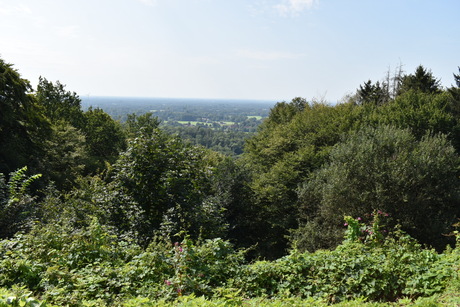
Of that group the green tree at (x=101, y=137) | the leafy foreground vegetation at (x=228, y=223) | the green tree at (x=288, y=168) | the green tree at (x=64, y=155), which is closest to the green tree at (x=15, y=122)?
the leafy foreground vegetation at (x=228, y=223)

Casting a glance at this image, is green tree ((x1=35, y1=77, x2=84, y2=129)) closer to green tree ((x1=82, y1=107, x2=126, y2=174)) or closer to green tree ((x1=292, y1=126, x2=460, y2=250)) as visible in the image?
green tree ((x1=82, y1=107, x2=126, y2=174))

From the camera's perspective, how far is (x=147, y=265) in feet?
18.3

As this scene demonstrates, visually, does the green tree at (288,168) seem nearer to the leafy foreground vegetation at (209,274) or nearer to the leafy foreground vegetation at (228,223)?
the leafy foreground vegetation at (228,223)

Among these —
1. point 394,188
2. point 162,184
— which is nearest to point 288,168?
point 394,188

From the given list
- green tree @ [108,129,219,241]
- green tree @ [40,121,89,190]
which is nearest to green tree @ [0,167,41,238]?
green tree @ [108,129,219,241]

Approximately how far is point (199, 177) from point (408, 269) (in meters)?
5.68

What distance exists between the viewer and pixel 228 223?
40.2 feet

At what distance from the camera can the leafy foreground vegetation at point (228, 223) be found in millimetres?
5180

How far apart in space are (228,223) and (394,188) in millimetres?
7179

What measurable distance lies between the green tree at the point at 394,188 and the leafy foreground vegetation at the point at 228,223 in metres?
0.06

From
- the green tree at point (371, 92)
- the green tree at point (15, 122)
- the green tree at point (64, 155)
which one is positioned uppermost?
the green tree at point (371, 92)

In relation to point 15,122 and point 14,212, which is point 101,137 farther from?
point 14,212

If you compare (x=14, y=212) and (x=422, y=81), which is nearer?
(x=14, y=212)

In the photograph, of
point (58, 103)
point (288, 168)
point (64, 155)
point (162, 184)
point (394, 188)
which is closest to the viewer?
point (162, 184)
